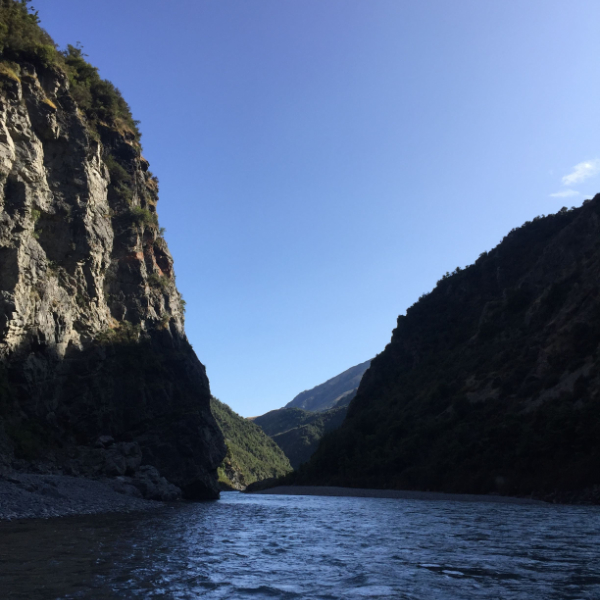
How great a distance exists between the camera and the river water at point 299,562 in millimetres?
8531

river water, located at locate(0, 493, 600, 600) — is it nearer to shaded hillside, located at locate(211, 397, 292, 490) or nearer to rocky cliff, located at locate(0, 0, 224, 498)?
rocky cliff, located at locate(0, 0, 224, 498)

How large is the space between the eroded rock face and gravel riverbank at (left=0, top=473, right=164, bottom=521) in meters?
5.10

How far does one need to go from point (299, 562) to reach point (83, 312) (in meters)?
41.0

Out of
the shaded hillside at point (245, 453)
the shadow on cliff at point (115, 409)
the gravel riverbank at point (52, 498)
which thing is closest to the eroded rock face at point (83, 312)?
the shadow on cliff at point (115, 409)

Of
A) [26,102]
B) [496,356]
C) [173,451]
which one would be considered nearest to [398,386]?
[496,356]

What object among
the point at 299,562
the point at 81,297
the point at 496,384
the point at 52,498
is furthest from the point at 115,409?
the point at 496,384

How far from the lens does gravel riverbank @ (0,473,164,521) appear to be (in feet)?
63.2

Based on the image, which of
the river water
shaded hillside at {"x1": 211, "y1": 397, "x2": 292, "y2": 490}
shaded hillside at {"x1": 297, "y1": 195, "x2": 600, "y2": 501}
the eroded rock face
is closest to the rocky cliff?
the eroded rock face

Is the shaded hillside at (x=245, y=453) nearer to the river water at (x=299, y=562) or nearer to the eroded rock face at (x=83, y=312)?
the eroded rock face at (x=83, y=312)

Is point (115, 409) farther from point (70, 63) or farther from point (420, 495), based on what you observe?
point (70, 63)

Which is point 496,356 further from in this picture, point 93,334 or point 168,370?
point 93,334

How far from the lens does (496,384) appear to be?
56.1 m

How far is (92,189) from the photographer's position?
49.9 meters

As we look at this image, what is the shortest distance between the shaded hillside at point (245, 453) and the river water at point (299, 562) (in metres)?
105
